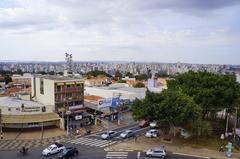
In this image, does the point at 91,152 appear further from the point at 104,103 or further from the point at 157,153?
the point at 104,103

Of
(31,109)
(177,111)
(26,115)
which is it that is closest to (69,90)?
(31,109)

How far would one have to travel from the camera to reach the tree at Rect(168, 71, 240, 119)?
177 feet

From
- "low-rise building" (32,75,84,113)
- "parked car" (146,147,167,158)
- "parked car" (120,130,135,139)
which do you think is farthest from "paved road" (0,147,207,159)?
"low-rise building" (32,75,84,113)

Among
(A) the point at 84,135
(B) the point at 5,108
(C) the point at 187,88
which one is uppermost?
(C) the point at 187,88

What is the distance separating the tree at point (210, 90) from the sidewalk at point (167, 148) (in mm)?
10752

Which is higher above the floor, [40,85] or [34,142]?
[40,85]

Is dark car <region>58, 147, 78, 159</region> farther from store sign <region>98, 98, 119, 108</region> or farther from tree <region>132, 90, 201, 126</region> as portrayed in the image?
store sign <region>98, 98, 119, 108</region>

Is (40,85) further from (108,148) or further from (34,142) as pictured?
(108,148)

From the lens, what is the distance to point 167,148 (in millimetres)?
46594

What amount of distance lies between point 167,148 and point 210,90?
14.8 m

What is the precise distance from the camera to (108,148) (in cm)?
4641

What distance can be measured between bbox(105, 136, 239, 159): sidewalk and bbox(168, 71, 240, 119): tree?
423 inches

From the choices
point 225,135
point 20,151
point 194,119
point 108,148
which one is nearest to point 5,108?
point 20,151

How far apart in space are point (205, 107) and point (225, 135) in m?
6.16
